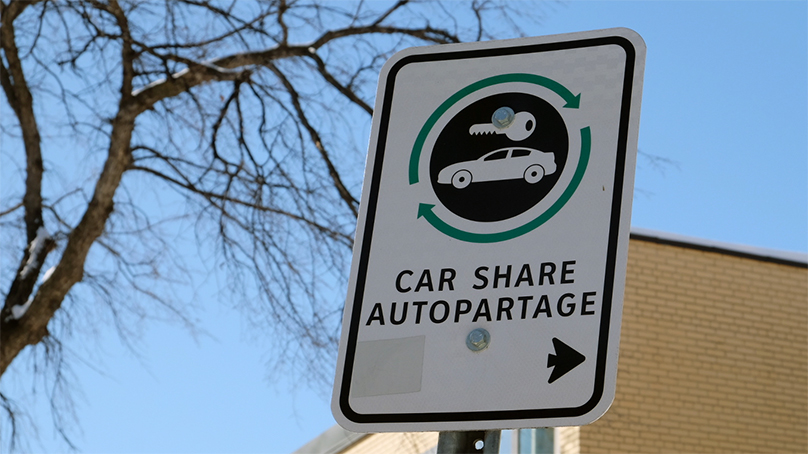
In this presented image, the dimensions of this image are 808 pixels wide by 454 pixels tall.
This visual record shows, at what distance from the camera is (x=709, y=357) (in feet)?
38.4

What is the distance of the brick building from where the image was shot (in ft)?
36.7

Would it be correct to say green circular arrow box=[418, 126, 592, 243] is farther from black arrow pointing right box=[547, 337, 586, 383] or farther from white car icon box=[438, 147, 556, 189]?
black arrow pointing right box=[547, 337, 586, 383]

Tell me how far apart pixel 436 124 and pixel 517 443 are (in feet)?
33.7

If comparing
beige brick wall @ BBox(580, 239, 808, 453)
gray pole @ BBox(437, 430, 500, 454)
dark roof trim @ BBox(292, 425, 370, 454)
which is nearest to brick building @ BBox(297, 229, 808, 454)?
beige brick wall @ BBox(580, 239, 808, 453)

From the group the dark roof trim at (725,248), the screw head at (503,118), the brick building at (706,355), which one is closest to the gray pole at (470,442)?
the screw head at (503,118)

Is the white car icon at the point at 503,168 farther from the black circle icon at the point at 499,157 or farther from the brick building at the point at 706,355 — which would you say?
the brick building at the point at 706,355

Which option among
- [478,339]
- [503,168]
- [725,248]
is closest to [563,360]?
[478,339]

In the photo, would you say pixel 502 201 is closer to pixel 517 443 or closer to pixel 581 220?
pixel 581 220

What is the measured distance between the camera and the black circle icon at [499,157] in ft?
5.01

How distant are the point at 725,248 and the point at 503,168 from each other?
1123 cm

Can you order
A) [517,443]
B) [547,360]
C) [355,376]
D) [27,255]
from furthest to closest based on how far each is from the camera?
[517,443]
[27,255]
[355,376]
[547,360]

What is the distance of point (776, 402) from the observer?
38.4 feet

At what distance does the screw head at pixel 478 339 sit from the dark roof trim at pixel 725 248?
10493mm

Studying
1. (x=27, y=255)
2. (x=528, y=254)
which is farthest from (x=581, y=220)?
(x=27, y=255)
